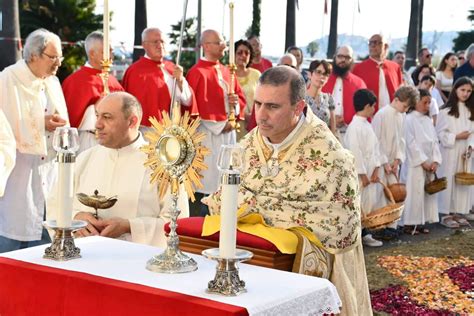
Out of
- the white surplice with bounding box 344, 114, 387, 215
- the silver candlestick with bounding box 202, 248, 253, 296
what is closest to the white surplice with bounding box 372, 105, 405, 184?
the white surplice with bounding box 344, 114, 387, 215

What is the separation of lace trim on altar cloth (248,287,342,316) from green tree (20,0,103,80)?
19868 millimetres

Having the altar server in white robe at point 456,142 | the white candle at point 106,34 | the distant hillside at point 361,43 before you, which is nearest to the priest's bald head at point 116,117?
the white candle at point 106,34

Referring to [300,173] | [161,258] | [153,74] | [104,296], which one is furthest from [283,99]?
[153,74]

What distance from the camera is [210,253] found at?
10.8 feet

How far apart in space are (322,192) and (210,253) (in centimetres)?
135

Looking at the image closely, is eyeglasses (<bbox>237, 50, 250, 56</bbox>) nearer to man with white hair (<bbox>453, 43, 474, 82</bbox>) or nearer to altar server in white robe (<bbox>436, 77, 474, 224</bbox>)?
altar server in white robe (<bbox>436, 77, 474, 224</bbox>)

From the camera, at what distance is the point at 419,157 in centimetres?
1084

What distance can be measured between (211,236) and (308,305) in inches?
35.6

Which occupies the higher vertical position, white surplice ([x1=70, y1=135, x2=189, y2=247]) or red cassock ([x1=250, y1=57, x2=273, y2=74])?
red cassock ([x1=250, y1=57, x2=273, y2=74])

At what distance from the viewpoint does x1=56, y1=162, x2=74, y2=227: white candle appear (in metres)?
3.82

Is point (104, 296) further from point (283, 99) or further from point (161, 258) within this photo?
point (283, 99)

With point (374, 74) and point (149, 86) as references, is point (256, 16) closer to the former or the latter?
point (374, 74)

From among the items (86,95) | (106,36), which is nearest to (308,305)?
(106,36)

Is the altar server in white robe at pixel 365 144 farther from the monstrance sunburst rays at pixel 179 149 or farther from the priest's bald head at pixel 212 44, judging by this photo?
the monstrance sunburst rays at pixel 179 149
